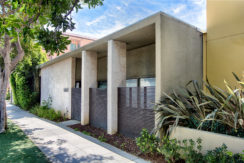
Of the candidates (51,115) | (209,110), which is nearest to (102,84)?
(51,115)

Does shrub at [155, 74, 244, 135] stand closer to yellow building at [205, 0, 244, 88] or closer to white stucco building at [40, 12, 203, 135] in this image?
white stucco building at [40, 12, 203, 135]

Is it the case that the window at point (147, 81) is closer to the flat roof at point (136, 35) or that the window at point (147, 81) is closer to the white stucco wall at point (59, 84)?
the flat roof at point (136, 35)

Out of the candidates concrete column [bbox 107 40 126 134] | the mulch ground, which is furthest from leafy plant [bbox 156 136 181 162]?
concrete column [bbox 107 40 126 134]

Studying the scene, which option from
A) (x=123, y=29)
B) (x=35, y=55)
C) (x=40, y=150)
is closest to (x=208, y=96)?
(x=123, y=29)

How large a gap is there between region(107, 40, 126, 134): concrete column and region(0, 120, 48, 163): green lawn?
251cm

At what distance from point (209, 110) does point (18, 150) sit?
514cm

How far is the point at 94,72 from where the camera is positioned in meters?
7.99

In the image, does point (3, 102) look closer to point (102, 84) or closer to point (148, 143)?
point (102, 84)

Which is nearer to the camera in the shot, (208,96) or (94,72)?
(208,96)

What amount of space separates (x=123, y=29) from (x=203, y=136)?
12.8 feet

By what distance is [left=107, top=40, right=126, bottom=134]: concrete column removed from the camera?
240 inches

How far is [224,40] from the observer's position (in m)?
5.29

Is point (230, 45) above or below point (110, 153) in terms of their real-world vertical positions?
above

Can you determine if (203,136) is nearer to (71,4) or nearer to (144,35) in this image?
(144,35)
